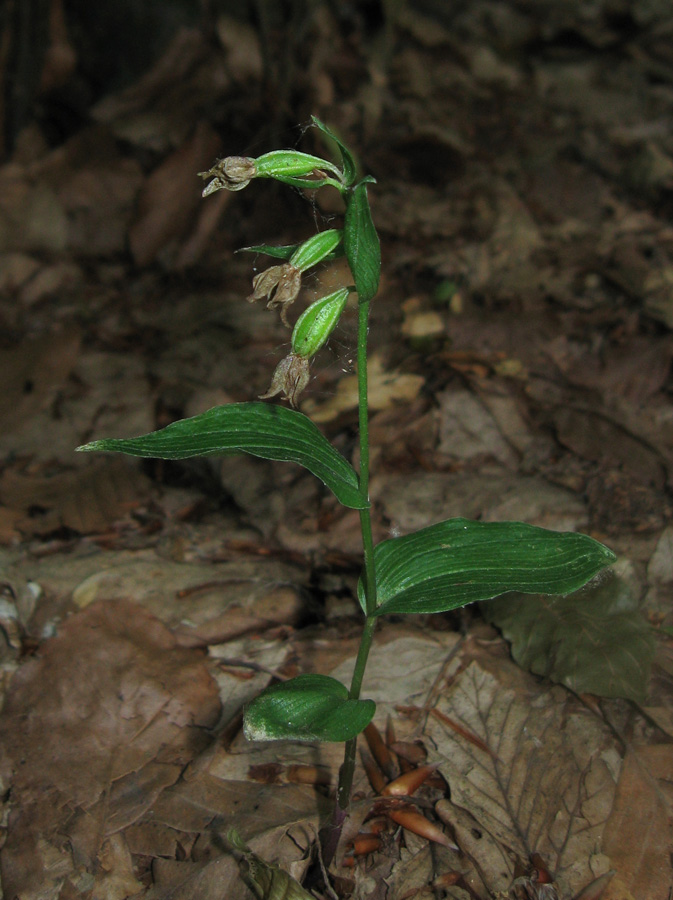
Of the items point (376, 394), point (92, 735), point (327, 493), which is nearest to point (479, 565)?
point (92, 735)

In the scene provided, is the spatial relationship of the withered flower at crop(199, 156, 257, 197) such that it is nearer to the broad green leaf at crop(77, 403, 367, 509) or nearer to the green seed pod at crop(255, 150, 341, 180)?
the green seed pod at crop(255, 150, 341, 180)

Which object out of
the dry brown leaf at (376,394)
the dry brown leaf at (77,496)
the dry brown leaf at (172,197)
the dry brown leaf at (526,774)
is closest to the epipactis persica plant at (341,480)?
Result: the dry brown leaf at (526,774)

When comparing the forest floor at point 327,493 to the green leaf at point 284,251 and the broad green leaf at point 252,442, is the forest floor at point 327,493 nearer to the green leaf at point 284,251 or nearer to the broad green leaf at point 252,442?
the green leaf at point 284,251

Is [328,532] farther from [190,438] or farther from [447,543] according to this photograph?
[190,438]

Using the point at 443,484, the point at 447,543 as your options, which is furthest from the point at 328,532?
the point at 447,543

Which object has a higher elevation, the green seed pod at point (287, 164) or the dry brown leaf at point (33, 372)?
the green seed pod at point (287, 164)

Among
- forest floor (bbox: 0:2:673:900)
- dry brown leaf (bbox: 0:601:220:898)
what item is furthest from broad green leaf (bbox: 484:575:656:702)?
dry brown leaf (bbox: 0:601:220:898)

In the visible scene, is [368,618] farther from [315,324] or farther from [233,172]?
[233,172]
